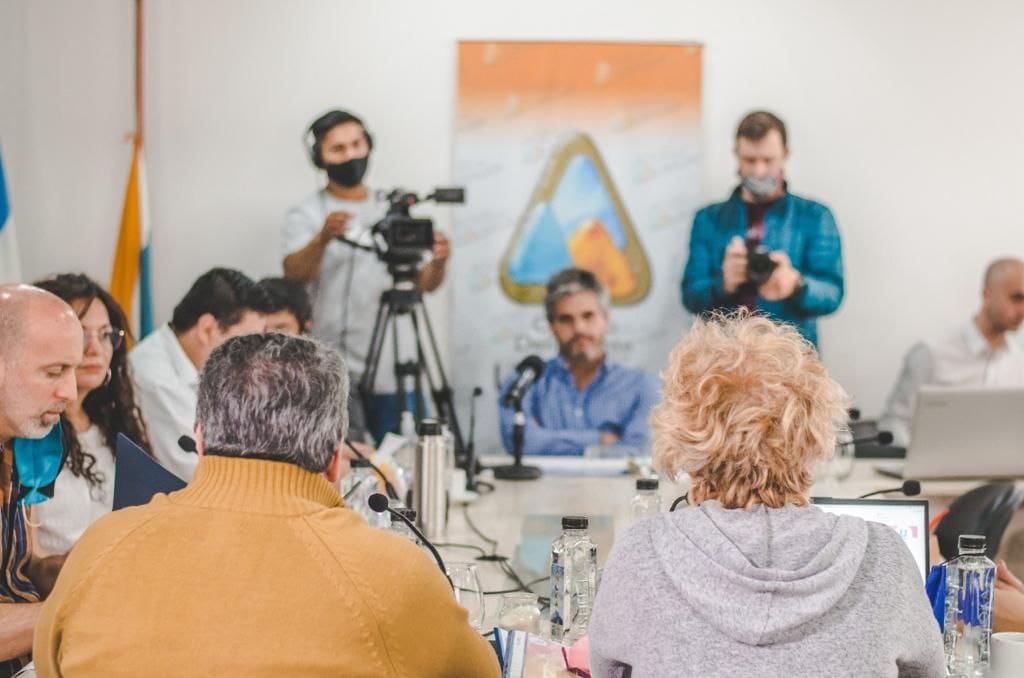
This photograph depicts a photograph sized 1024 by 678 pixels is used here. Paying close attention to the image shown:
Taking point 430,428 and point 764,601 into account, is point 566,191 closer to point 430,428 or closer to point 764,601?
point 430,428

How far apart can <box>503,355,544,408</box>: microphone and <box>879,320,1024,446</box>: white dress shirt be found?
1920mm

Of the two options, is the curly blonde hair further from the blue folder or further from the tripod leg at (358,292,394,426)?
the tripod leg at (358,292,394,426)

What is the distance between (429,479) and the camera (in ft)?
8.93

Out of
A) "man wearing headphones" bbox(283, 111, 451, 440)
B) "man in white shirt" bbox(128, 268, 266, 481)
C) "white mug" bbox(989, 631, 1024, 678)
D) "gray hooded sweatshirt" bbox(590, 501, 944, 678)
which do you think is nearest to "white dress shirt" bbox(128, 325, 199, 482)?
"man in white shirt" bbox(128, 268, 266, 481)

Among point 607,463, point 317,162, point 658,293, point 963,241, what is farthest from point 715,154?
point 607,463

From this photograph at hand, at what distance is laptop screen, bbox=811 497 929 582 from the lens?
6.48 ft

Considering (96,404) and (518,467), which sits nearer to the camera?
(96,404)

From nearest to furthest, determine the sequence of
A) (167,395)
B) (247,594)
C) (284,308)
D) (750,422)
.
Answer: (247,594) < (750,422) < (167,395) < (284,308)

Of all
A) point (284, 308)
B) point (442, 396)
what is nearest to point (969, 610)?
point (284, 308)

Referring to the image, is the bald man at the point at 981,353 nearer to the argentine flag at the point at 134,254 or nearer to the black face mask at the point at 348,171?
the black face mask at the point at 348,171

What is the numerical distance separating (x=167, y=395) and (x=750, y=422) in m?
2.11

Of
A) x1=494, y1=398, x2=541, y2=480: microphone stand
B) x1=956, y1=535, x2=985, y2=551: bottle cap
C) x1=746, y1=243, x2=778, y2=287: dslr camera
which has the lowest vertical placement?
x1=494, y1=398, x2=541, y2=480: microphone stand

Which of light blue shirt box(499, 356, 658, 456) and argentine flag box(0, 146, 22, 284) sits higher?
argentine flag box(0, 146, 22, 284)

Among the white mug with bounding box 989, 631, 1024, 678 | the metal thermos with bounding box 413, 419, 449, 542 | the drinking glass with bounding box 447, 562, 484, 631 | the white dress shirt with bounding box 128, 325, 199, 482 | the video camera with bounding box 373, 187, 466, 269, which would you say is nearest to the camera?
the white mug with bounding box 989, 631, 1024, 678
